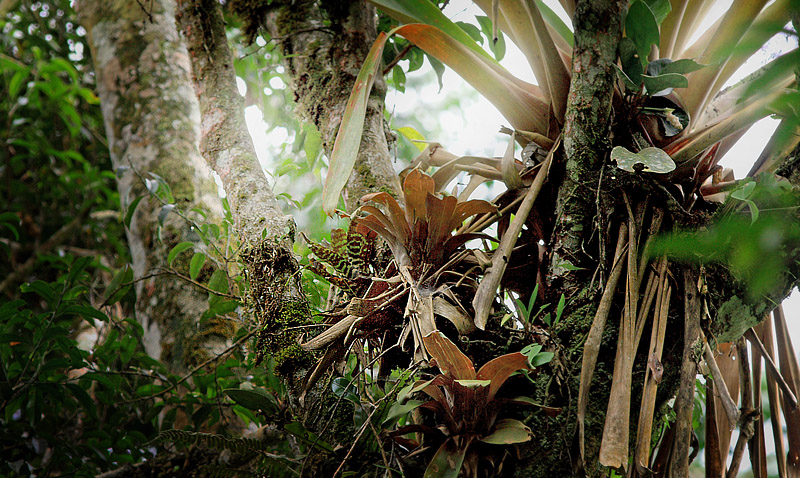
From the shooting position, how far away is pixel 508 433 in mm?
678

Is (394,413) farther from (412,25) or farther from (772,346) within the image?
(772,346)

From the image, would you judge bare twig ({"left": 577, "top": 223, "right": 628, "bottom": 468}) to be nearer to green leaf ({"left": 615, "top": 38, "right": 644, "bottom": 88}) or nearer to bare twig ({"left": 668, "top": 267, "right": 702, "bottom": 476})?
bare twig ({"left": 668, "top": 267, "right": 702, "bottom": 476})

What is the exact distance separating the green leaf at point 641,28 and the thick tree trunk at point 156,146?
1.04 m

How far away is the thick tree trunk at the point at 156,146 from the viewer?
4.54ft

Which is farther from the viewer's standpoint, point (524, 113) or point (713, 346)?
point (524, 113)

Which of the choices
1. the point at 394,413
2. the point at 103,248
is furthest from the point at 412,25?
the point at 103,248

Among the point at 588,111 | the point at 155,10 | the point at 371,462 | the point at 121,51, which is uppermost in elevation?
the point at 155,10

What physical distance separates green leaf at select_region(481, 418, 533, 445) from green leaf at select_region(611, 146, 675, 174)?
36 centimetres

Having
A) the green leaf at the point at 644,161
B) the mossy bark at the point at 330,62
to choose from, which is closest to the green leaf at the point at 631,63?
the green leaf at the point at 644,161

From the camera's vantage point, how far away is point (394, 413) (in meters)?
0.71

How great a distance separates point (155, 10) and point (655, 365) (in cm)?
184

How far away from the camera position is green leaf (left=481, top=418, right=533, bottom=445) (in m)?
0.66

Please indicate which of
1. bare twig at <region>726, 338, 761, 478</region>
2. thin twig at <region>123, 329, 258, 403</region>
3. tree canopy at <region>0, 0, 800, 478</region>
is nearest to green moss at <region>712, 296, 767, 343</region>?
tree canopy at <region>0, 0, 800, 478</region>

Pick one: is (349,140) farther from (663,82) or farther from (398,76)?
(398,76)
